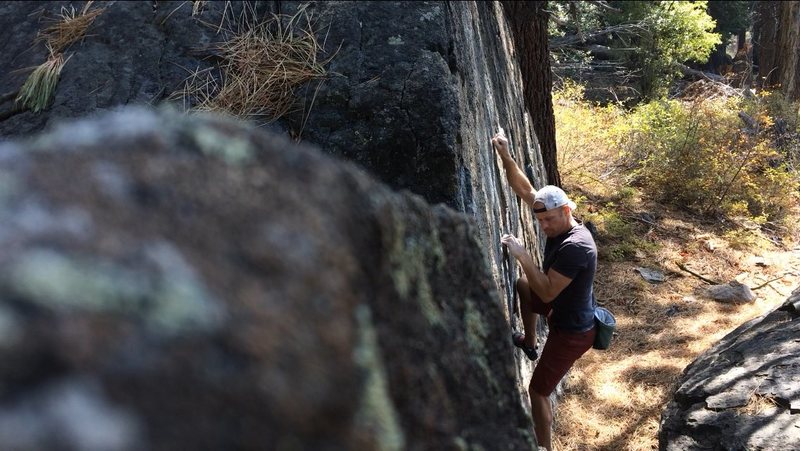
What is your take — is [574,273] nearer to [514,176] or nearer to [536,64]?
[514,176]

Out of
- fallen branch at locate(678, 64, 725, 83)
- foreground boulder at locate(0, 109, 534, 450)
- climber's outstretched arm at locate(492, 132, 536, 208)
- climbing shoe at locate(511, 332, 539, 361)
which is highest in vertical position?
foreground boulder at locate(0, 109, 534, 450)

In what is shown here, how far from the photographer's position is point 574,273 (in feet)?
11.4

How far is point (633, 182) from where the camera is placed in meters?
9.56

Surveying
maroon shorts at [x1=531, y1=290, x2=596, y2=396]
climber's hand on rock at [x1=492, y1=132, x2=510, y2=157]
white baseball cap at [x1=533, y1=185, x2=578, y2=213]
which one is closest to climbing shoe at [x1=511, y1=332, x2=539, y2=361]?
maroon shorts at [x1=531, y1=290, x2=596, y2=396]

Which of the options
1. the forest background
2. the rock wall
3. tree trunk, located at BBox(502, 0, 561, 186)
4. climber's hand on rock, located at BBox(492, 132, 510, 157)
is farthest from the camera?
tree trunk, located at BBox(502, 0, 561, 186)

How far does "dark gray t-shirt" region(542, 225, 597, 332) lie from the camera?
3.48m

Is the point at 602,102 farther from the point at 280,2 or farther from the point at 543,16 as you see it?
the point at 280,2

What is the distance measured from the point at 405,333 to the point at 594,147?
9604 mm

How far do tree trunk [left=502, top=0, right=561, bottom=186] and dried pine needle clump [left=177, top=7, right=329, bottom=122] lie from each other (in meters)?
3.35

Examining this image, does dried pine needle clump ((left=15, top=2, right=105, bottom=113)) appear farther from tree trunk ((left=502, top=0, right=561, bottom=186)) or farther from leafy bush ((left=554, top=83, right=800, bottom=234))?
leafy bush ((left=554, top=83, right=800, bottom=234))

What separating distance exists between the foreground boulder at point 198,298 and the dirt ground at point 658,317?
13.1 ft

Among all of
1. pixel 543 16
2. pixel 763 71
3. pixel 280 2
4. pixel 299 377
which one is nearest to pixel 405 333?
pixel 299 377

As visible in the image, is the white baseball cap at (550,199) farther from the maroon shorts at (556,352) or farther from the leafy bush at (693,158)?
the leafy bush at (693,158)

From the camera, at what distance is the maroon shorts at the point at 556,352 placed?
3.82 meters
